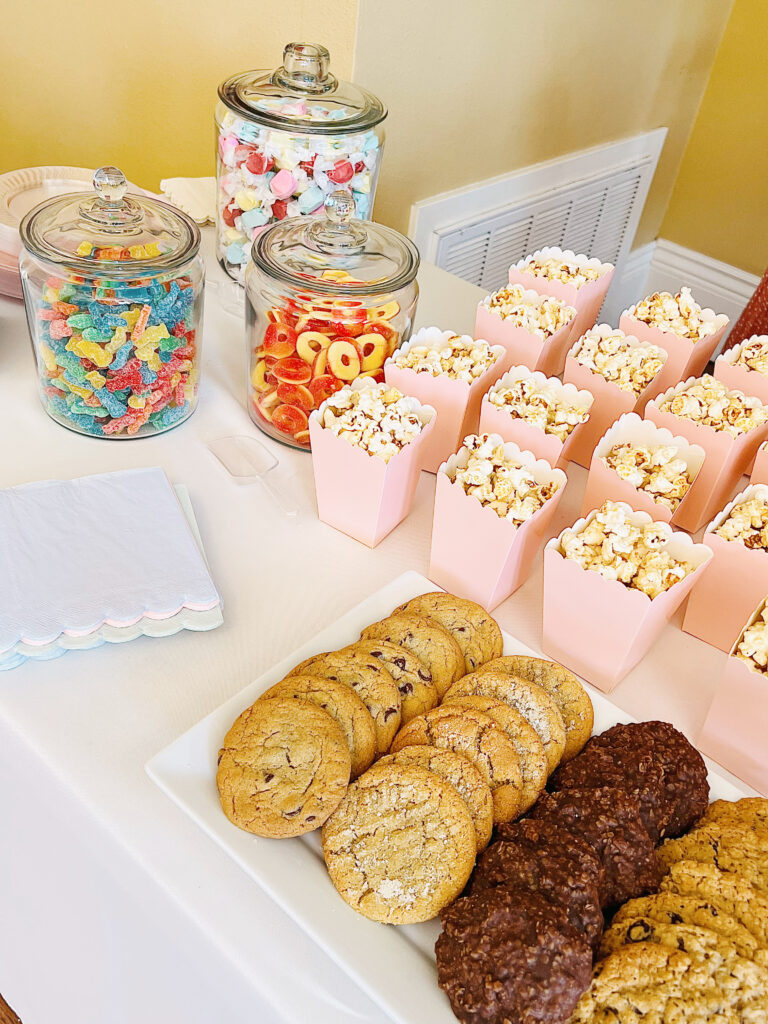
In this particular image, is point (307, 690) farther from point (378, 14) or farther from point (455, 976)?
point (378, 14)

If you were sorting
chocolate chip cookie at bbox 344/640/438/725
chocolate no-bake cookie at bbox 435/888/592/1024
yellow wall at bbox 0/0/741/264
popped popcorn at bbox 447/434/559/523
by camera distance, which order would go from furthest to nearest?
yellow wall at bbox 0/0/741/264
popped popcorn at bbox 447/434/559/523
chocolate chip cookie at bbox 344/640/438/725
chocolate no-bake cookie at bbox 435/888/592/1024

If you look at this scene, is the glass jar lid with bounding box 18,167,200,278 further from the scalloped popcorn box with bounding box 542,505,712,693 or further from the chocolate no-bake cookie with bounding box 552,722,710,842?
the chocolate no-bake cookie with bounding box 552,722,710,842

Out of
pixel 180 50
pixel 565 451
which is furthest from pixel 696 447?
pixel 180 50

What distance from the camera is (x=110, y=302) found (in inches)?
41.6

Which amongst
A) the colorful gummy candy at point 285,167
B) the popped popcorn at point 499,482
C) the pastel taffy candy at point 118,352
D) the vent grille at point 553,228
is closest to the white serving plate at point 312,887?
the popped popcorn at point 499,482

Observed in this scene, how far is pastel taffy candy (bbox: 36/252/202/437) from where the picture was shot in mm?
1062

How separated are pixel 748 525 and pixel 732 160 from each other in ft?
8.42

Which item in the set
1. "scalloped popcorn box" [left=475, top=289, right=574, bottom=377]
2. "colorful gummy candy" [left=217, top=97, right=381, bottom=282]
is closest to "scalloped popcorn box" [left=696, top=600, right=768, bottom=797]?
"scalloped popcorn box" [left=475, top=289, right=574, bottom=377]

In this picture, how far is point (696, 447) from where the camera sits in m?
1.02

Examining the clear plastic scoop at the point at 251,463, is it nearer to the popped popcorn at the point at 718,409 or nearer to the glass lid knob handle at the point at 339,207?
the glass lid knob handle at the point at 339,207

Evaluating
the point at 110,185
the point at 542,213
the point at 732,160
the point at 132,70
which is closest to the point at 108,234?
the point at 110,185

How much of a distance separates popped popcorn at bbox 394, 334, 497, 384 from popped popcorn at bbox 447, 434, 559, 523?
149 mm

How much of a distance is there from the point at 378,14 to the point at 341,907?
1630 millimetres

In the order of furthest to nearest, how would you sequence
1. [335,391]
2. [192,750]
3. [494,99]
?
[494,99] < [335,391] < [192,750]
